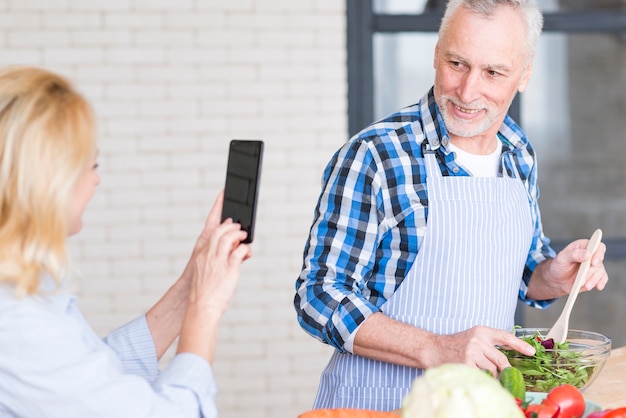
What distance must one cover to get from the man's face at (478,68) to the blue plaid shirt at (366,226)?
67 mm

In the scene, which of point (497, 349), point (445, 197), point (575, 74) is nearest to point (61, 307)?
point (497, 349)

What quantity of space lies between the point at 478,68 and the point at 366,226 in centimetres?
50

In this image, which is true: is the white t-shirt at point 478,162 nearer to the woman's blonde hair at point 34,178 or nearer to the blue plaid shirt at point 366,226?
the blue plaid shirt at point 366,226

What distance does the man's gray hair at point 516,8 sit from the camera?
2.37 metres

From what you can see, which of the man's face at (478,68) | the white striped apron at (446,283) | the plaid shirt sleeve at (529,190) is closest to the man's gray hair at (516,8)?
the man's face at (478,68)

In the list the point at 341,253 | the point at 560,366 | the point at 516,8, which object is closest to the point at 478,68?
the point at 516,8

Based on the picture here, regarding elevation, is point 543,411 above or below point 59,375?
below

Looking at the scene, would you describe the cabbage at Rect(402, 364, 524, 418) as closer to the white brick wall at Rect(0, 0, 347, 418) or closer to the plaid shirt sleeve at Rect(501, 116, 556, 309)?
the plaid shirt sleeve at Rect(501, 116, 556, 309)

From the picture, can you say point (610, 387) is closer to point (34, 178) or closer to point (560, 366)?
point (560, 366)

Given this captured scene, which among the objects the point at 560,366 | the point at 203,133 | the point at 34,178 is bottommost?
the point at 560,366

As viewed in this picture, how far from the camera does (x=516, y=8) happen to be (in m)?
2.41

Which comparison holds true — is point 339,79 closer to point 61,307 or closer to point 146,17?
point 146,17

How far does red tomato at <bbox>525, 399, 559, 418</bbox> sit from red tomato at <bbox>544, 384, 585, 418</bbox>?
12 millimetres

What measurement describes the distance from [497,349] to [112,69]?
272 centimetres
